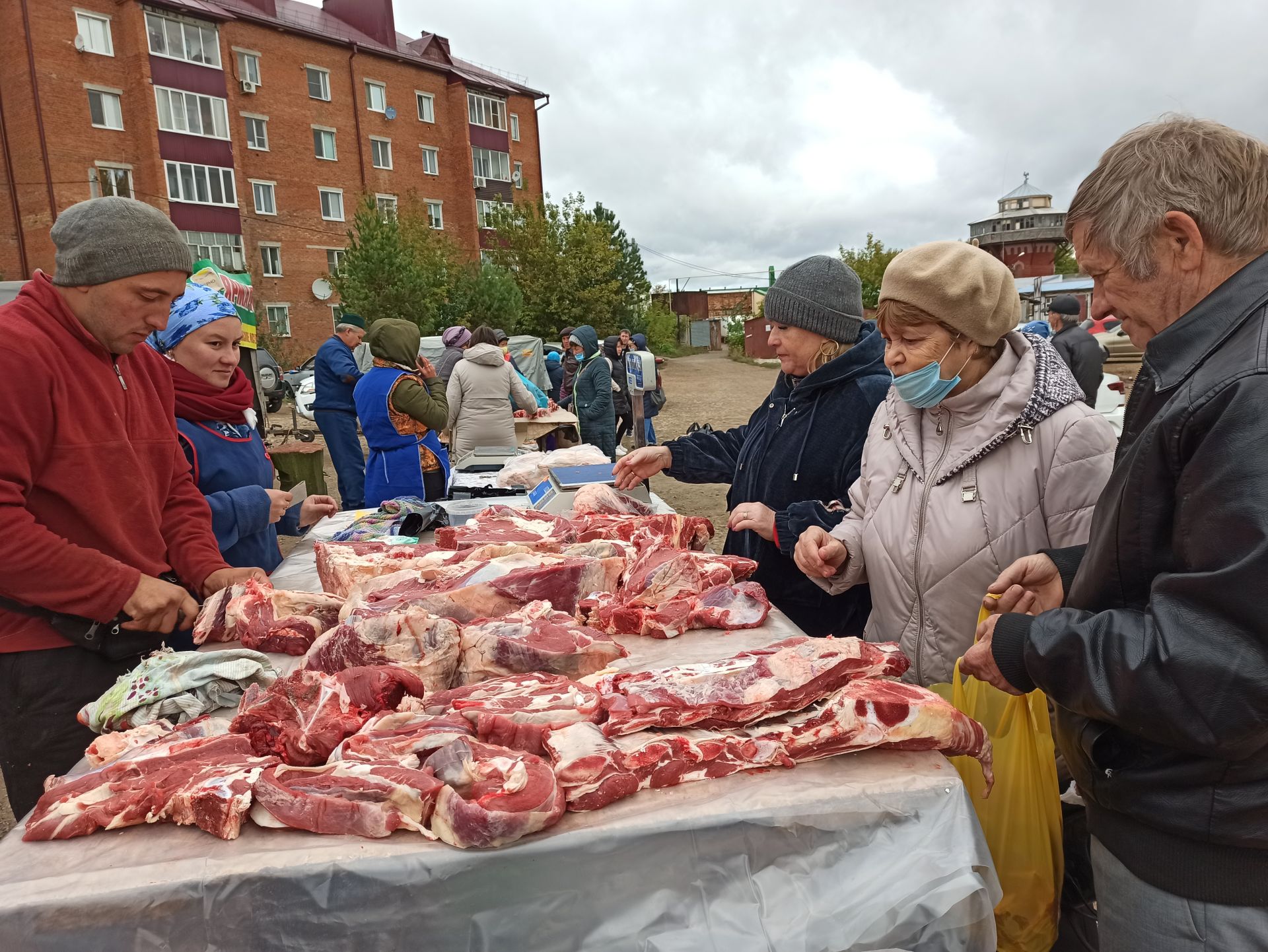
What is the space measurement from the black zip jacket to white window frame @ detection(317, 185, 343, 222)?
34196mm

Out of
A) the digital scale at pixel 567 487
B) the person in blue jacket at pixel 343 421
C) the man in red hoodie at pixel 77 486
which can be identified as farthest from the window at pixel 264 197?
the man in red hoodie at pixel 77 486

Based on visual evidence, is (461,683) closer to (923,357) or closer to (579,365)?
(923,357)

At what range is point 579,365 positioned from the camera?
37.8ft

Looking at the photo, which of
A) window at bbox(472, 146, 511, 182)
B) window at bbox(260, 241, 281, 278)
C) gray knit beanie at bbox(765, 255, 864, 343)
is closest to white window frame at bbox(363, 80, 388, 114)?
window at bbox(472, 146, 511, 182)

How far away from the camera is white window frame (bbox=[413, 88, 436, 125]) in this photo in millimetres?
34344

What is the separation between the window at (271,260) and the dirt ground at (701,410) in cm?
1039

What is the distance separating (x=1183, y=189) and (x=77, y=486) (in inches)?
109

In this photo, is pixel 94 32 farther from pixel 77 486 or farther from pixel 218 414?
pixel 77 486

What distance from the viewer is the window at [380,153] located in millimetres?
33031

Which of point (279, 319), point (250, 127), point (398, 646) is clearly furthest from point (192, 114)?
point (398, 646)

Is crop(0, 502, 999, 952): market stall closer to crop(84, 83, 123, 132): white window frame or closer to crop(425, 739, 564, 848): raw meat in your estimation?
crop(425, 739, 564, 848): raw meat

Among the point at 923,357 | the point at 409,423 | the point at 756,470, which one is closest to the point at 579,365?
the point at 409,423

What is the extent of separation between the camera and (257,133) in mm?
29328

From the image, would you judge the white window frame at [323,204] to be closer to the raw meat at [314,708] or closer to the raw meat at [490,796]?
the raw meat at [314,708]
